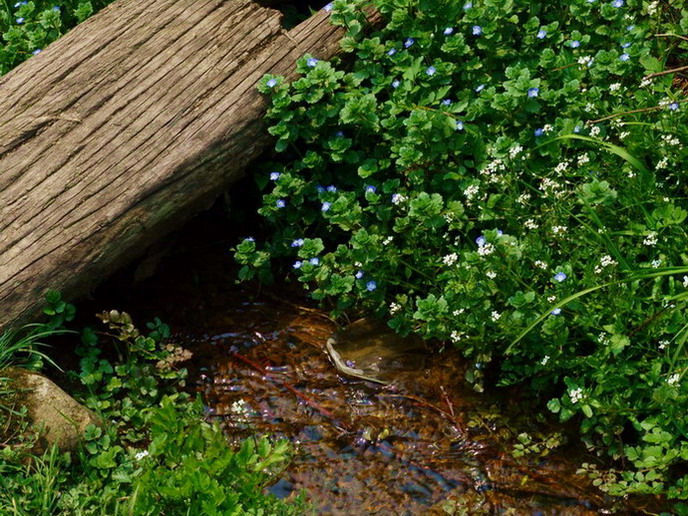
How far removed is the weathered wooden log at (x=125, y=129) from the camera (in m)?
4.10

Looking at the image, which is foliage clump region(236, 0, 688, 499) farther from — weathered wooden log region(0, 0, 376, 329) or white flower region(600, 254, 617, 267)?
weathered wooden log region(0, 0, 376, 329)

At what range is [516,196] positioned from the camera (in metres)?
4.08

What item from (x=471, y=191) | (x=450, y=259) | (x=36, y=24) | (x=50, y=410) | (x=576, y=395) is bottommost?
(x=576, y=395)

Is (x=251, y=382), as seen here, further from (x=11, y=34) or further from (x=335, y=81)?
(x=11, y=34)

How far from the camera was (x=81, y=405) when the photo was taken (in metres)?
3.94

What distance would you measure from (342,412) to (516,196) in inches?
44.3

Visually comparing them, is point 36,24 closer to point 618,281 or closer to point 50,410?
point 50,410

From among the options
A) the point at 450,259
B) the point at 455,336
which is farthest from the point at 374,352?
the point at 450,259

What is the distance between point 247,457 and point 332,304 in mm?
1380

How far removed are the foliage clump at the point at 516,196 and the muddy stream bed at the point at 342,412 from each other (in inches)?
6.0

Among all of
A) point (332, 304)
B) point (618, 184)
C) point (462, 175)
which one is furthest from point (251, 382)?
point (618, 184)

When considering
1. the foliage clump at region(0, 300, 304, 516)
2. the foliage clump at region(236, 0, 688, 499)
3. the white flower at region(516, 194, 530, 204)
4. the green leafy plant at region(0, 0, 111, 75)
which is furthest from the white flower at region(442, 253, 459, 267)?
the green leafy plant at region(0, 0, 111, 75)

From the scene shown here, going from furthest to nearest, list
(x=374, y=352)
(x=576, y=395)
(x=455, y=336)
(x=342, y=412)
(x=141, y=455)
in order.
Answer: (x=374, y=352) → (x=342, y=412) → (x=455, y=336) → (x=576, y=395) → (x=141, y=455)

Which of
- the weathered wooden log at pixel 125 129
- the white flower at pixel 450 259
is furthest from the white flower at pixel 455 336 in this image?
the weathered wooden log at pixel 125 129
